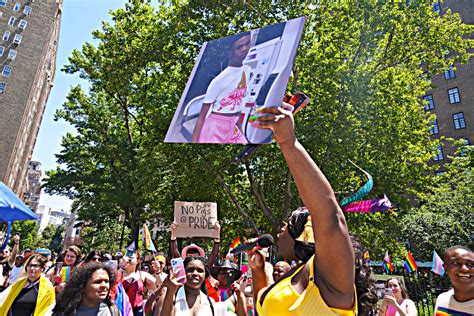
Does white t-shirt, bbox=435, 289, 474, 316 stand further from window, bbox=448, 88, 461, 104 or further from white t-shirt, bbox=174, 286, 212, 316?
window, bbox=448, 88, 461, 104

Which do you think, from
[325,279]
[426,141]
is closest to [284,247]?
[325,279]

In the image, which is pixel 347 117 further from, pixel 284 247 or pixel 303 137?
pixel 284 247

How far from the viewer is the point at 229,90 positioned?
2.40m

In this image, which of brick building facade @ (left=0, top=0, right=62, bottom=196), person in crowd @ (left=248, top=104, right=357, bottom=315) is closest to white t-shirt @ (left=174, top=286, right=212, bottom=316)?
person in crowd @ (left=248, top=104, right=357, bottom=315)

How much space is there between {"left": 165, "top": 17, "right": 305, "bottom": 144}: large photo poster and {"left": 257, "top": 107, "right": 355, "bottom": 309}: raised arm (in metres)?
0.42

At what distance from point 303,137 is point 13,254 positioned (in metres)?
9.89

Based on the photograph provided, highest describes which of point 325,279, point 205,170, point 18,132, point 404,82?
point 18,132

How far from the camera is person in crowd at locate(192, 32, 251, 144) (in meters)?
2.23

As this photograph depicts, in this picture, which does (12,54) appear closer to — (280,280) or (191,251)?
(191,251)

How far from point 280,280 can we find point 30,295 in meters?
4.24

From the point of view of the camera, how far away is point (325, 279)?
60.9 inches

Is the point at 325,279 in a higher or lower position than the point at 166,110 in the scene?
lower

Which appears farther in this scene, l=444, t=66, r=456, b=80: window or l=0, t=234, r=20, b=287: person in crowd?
l=444, t=66, r=456, b=80: window

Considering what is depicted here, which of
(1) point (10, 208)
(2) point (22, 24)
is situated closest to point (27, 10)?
(2) point (22, 24)
